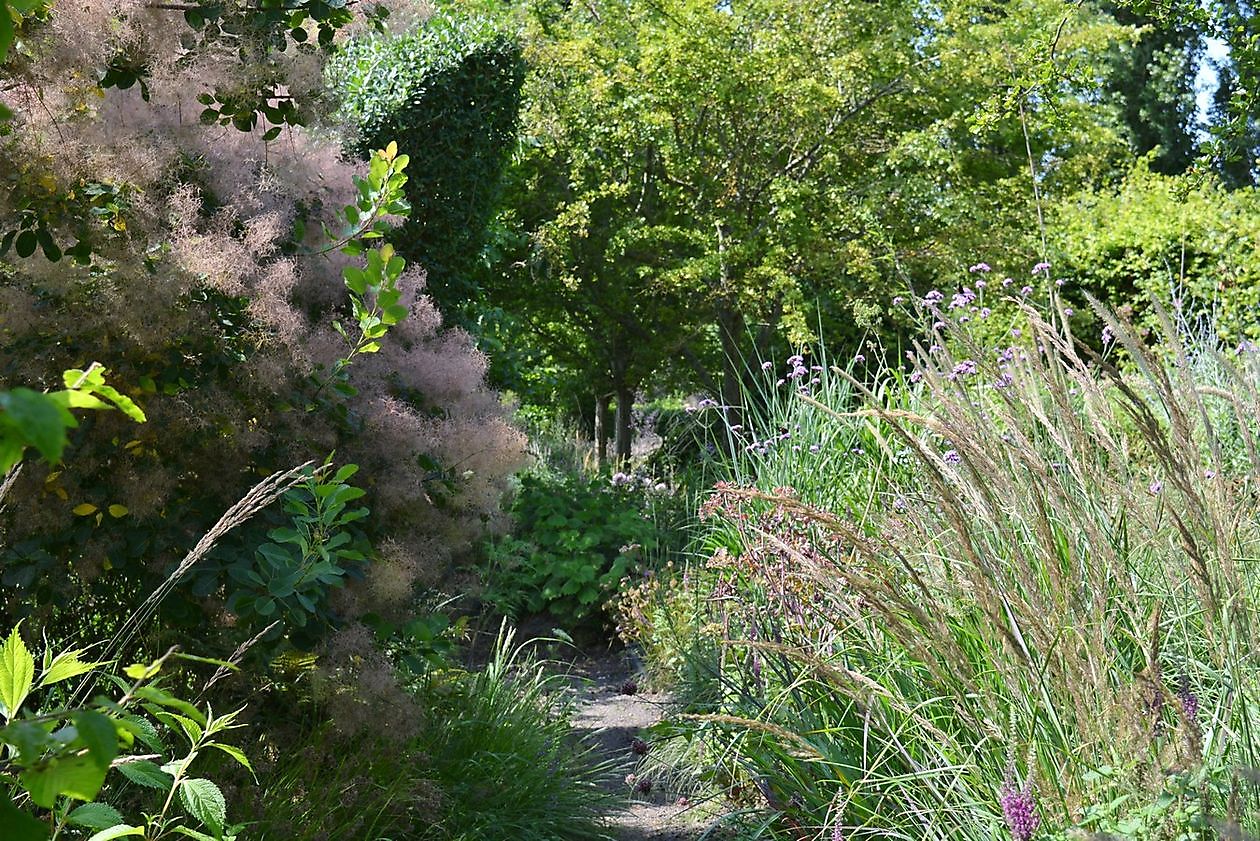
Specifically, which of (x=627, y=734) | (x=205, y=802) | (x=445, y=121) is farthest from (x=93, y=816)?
(x=445, y=121)

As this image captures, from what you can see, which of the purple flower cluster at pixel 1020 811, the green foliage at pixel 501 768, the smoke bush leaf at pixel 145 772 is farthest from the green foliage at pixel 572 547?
the smoke bush leaf at pixel 145 772

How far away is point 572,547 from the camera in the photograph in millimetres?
7449

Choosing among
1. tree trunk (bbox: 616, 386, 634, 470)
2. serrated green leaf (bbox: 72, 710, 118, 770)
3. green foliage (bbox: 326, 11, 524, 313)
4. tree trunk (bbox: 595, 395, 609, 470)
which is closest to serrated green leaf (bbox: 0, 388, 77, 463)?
serrated green leaf (bbox: 72, 710, 118, 770)

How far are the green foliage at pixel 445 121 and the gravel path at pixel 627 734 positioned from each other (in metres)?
2.10

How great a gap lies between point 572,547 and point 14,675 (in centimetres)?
628

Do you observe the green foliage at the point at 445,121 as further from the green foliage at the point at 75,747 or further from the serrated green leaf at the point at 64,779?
the serrated green leaf at the point at 64,779

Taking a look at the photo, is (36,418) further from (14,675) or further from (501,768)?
(501,768)

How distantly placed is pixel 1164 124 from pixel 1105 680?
2458 cm

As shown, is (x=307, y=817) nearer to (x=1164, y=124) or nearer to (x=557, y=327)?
(x=557, y=327)

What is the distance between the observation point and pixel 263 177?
10.1 ft

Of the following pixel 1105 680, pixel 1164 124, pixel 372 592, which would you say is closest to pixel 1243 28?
pixel 1105 680

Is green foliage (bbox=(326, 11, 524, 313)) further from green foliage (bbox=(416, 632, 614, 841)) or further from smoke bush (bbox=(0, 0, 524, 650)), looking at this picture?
smoke bush (bbox=(0, 0, 524, 650))

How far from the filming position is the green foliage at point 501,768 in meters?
3.42

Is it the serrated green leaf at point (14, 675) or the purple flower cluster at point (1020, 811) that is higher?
the serrated green leaf at point (14, 675)
